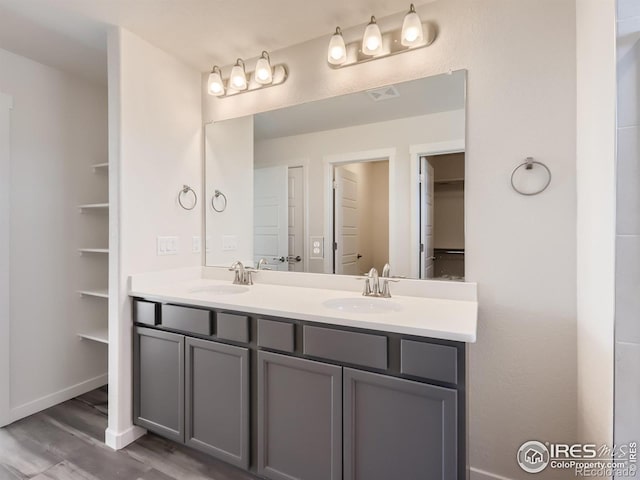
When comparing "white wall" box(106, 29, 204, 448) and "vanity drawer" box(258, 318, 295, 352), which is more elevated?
"white wall" box(106, 29, 204, 448)

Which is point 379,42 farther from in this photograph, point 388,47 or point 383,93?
point 383,93

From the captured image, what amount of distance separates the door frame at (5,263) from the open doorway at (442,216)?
2607 mm

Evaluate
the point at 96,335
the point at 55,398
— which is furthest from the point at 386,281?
the point at 55,398

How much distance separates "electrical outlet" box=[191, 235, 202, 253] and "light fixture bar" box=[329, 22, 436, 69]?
59.0 inches

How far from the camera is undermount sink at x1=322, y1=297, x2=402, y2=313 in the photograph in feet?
5.41

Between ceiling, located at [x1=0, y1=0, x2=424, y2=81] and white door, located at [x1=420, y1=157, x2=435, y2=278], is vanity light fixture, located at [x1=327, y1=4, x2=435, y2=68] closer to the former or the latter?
ceiling, located at [x1=0, y1=0, x2=424, y2=81]

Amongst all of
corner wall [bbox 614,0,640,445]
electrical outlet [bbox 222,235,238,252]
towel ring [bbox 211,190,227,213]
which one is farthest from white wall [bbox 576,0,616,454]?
towel ring [bbox 211,190,227,213]

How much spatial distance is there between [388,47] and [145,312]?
204cm

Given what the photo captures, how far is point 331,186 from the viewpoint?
2.03 meters

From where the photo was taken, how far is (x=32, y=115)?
2268 mm

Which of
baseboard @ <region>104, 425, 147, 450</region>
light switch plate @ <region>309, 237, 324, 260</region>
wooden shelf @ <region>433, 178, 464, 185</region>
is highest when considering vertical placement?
wooden shelf @ <region>433, 178, 464, 185</region>

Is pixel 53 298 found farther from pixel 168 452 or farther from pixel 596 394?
pixel 596 394

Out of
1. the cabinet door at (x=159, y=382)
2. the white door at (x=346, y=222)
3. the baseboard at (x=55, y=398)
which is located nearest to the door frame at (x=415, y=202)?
the white door at (x=346, y=222)

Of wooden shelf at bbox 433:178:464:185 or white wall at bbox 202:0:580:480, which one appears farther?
wooden shelf at bbox 433:178:464:185
